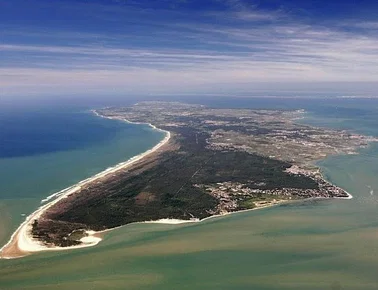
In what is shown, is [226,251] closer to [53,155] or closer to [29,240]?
[29,240]

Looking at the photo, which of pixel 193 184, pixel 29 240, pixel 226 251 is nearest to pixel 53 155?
pixel 193 184

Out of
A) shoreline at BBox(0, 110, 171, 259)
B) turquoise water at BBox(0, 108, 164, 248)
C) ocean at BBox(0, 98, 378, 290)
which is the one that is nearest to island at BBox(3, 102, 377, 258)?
shoreline at BBox(0, 110, 171, 259)

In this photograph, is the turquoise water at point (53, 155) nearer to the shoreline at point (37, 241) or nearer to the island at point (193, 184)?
the shoreline at point (37, 241)

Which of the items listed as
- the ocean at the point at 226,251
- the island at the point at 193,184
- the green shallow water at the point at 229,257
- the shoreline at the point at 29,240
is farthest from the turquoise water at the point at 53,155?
the green shallow water at the point at 229,257

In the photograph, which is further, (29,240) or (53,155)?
(53,155)

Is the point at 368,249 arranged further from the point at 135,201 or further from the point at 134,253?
the point at 135,201

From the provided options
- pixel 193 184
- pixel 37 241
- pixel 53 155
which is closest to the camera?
pixel 37 241

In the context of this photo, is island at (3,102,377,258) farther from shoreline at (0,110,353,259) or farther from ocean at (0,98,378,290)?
ocean at (0,98,378,290)

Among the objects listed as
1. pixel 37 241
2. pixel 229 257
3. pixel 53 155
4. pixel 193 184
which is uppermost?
pixel 53 155

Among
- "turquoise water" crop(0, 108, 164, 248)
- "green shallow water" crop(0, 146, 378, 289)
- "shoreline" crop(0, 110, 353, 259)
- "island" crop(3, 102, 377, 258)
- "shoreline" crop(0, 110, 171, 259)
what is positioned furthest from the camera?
"turquoise water" crop(0, 108, 164, 248)
